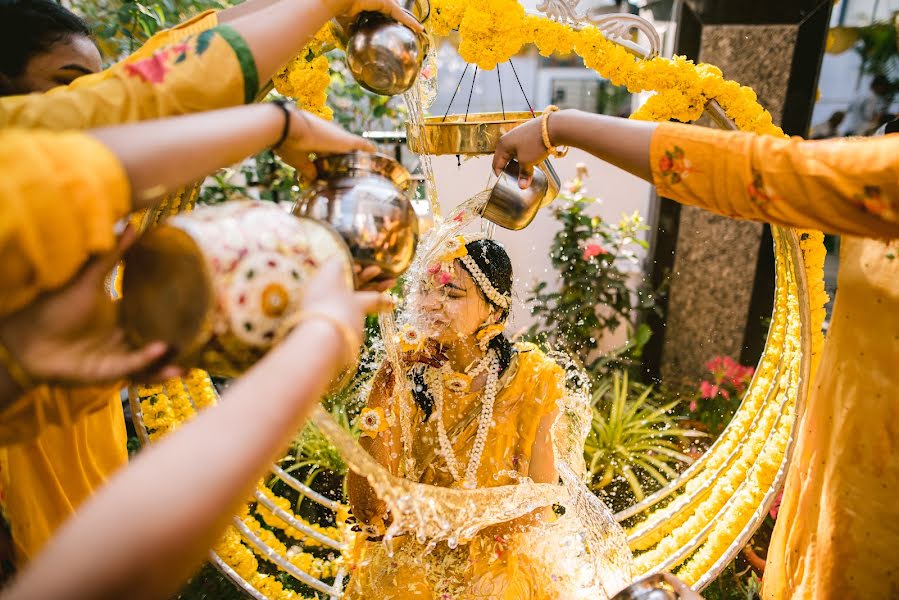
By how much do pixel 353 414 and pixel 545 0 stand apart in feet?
11.3

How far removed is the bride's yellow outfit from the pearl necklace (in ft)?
0.08

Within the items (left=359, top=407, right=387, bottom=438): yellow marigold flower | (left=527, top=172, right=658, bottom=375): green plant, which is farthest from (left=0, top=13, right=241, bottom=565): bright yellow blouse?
(left=527, top=172, right=658, bottom=375): green plant

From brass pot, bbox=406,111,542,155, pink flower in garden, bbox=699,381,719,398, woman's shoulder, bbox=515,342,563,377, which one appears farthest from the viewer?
pink flower in garden, bbox=699,381,719,398

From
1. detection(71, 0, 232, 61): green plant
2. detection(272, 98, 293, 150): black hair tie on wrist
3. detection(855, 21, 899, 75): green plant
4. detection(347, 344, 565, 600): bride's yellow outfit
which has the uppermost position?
detection(855, 21, 899, 75): green plant

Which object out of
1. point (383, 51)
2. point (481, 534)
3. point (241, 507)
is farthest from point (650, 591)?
point (241, 507)

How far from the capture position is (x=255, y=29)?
2.88 feet

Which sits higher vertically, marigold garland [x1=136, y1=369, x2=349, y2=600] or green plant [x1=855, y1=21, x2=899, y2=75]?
green plant [x1=855, y1=21, x2=899, y2=75]

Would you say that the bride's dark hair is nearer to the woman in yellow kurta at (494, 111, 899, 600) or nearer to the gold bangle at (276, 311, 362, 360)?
the woman in yellow kurta at (494, 111, 899, 600)

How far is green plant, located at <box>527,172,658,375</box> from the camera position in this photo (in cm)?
424

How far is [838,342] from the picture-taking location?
1.37 metres

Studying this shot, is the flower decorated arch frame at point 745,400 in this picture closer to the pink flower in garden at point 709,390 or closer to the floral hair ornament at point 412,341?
the floral hair ornament at point 412,341

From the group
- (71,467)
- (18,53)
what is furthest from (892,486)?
(18,53)

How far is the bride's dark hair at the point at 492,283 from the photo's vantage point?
1.86 meters

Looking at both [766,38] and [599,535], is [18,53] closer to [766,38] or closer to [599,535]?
[599,535]
